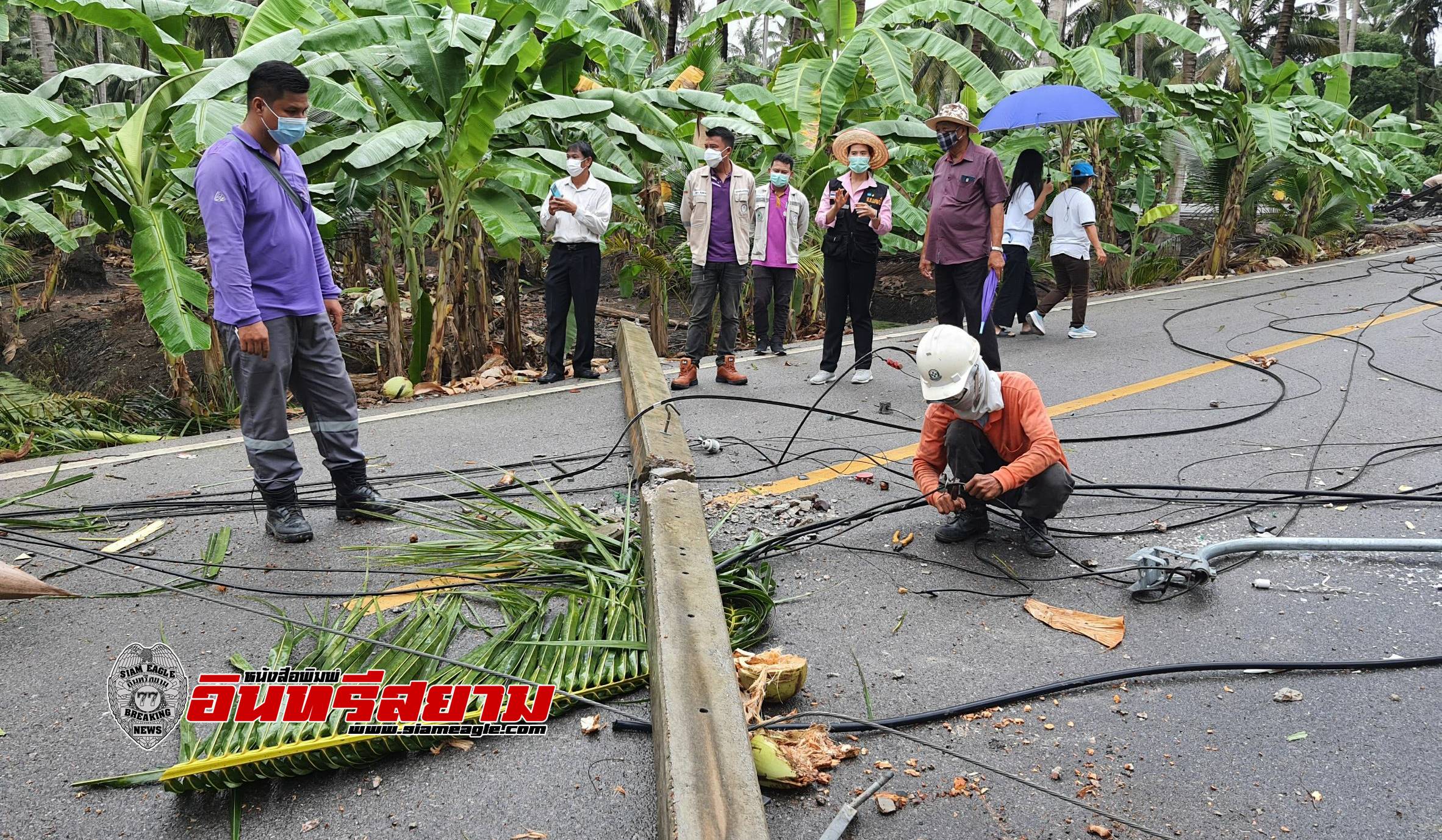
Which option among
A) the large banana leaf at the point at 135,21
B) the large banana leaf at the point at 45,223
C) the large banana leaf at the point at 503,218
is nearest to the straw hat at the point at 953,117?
the large banana leaf at the point at 503,218

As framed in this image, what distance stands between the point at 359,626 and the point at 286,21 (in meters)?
6.42

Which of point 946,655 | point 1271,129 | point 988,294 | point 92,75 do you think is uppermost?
point 1271,129

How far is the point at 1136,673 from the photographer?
Result: 3.54m

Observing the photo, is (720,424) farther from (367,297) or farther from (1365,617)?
(367,297)

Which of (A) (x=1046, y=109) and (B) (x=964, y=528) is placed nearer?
(B) (x=964, y=528)

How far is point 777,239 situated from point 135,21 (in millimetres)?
5458

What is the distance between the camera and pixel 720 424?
280 inches

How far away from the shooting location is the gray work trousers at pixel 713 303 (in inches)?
329

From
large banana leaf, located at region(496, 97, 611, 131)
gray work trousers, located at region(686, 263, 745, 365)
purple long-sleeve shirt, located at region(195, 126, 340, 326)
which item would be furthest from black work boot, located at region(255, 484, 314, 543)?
large banana leaf, located at region(496, 97, 611, 131)

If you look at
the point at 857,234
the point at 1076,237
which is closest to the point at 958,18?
the point at 1076,237

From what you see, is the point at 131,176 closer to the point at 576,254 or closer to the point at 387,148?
the point at 387,148

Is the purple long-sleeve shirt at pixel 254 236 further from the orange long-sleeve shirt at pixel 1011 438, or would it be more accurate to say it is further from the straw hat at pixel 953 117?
the straw hat at pixel 953 117

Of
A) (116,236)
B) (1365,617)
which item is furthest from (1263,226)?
(116,236)

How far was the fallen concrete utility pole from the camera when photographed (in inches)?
98.5
